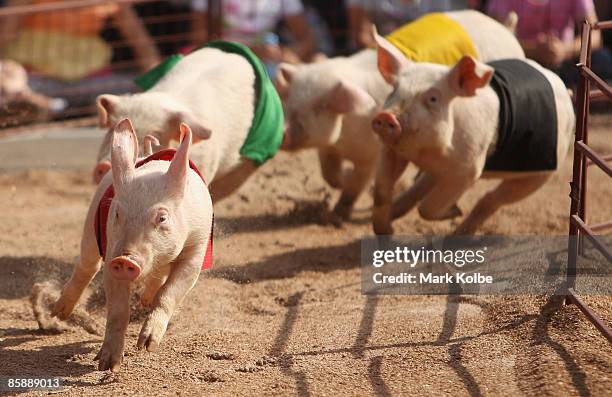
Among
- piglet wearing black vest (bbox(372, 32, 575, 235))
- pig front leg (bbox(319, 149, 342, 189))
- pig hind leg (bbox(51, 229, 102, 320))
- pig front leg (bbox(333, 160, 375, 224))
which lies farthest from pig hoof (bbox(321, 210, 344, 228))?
pig hind leg (bbox(51, 229, 102, 320))

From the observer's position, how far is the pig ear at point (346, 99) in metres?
6.57

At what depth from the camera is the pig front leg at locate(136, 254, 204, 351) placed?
4113 mm

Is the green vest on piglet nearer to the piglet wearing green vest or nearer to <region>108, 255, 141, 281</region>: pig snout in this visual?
the piglet wearing green vest

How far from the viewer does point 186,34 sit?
9469 mm

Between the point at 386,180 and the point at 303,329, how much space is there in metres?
1.55

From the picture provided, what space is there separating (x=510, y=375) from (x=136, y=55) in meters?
6.09

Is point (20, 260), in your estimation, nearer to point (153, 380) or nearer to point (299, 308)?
point (299, 308)

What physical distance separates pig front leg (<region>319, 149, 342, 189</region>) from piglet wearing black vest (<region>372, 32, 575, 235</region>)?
2.99ft

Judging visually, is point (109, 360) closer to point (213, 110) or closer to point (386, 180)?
point (213, 110)

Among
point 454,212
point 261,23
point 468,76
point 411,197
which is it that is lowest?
point 454,212

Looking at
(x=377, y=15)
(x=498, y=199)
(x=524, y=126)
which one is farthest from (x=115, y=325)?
(x=377, y=15)

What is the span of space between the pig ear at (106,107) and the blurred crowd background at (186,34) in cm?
308

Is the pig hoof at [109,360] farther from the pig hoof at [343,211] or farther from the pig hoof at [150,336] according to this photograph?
the pig hoof at [343,211]

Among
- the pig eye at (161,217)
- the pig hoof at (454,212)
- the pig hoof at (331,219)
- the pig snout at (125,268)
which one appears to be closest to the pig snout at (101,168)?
the pig eye at (161,217)
